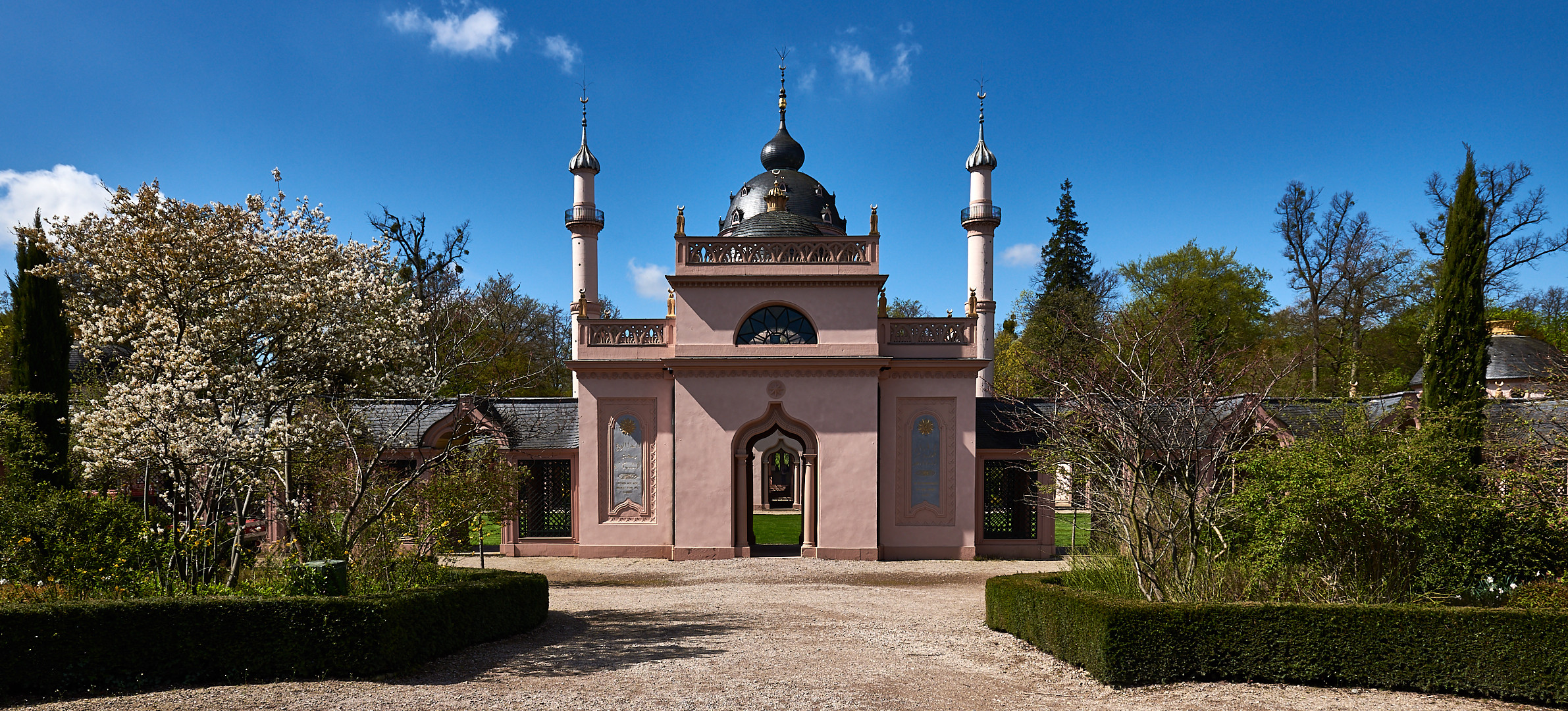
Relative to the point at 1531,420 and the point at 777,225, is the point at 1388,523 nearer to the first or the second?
the point at 1531,420

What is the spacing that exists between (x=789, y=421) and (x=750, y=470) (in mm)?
1563

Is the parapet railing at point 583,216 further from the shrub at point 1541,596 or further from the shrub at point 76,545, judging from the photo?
the shrub at point 1541,596

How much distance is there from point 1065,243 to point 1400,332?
1648 cm

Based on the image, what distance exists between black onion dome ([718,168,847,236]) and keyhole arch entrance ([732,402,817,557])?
39.0ft

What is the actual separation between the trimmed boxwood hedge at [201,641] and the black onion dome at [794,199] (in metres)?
22.9

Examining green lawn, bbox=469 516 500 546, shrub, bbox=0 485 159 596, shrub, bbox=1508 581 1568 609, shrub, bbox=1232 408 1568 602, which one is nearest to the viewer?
shrub, bbox=1508 581 1568 609

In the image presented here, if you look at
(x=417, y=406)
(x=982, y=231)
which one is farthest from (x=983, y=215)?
(x=417, y=406)

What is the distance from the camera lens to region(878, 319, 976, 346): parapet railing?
1975 cm

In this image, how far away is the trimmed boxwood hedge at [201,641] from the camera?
7.67m

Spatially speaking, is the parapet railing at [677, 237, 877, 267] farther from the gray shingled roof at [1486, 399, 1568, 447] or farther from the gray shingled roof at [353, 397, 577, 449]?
the gray shingled roof at [1486, 399, 1568, 447]

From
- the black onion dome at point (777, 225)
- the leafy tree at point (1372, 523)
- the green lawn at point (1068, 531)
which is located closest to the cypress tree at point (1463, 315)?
the leafy tree at point (1372, 523)

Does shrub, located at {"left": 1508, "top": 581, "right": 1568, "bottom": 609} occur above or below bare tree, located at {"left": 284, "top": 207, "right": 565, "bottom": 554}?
below

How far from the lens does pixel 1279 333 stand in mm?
40750

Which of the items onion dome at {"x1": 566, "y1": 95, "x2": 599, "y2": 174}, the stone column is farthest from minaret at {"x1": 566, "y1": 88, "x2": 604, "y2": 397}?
the stone column
